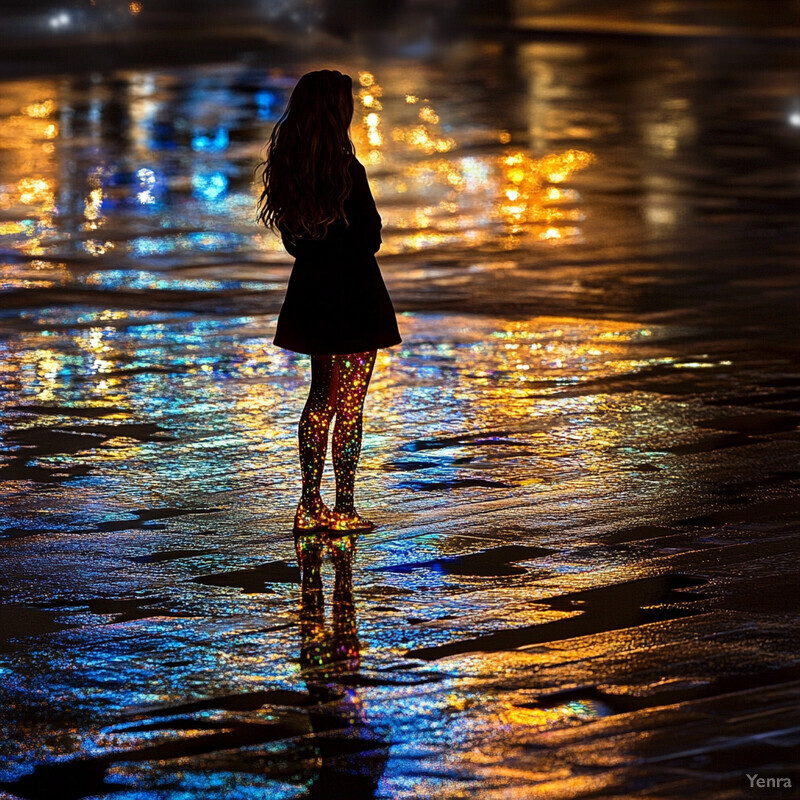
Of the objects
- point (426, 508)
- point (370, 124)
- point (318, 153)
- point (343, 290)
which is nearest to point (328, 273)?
point (343, 290)

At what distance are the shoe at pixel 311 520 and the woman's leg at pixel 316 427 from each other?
22mm

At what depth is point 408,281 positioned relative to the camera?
13961 millimetres

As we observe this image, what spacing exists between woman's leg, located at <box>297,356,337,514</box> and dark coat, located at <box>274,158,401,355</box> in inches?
7.7

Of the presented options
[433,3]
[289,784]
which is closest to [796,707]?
[289,784]

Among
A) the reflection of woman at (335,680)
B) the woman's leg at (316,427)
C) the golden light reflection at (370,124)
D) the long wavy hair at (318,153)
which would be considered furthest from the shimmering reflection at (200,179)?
the reflection of woman at (335,680)

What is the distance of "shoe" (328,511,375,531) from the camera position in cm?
744

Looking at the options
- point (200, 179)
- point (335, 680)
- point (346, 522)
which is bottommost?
point (335, 680)

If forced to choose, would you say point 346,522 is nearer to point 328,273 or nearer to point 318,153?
point 328,273

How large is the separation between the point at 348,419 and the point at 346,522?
0.49 metres

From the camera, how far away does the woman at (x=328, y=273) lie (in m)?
7.17

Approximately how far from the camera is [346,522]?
7480 mm

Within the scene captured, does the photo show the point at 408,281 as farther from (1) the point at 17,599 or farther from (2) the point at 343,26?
(2) the point at 343,26

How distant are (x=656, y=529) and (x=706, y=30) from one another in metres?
37.4

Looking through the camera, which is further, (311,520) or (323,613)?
(311,520)
